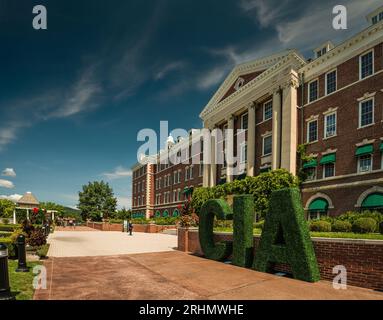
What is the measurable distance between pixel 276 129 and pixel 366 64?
892 centimetres

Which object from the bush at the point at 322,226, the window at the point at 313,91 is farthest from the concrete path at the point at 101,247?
the window at the point at 313,91

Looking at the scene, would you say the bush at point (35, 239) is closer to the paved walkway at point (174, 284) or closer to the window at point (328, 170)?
the paved walkway at point (174, 284)

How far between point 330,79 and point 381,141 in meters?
7.55

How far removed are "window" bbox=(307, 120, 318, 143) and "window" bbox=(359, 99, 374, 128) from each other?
4.06 meters

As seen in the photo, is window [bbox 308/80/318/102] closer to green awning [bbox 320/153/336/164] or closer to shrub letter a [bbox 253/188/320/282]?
green awning [bbox 320/153/336/164]

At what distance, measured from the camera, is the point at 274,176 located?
79.5 ft

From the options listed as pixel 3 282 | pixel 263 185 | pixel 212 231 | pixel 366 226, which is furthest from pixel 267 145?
pixel 3 282

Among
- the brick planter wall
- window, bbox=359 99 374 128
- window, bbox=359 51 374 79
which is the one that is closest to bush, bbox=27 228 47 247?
the brick planter wall

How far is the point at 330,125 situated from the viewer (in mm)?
22422

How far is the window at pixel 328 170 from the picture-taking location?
21.5 meters

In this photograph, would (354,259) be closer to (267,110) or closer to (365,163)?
(365,163)

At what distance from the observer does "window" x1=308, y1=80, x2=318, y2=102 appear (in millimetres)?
24434

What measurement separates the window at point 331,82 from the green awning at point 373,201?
9336mm
